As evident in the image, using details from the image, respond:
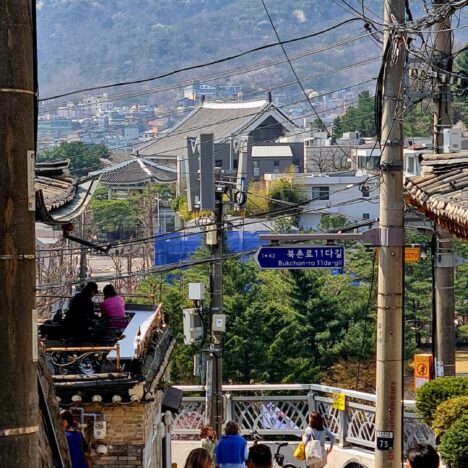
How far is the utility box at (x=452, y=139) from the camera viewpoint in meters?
16.2

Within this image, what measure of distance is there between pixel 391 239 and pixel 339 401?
6310mm

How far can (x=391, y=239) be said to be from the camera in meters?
13.5

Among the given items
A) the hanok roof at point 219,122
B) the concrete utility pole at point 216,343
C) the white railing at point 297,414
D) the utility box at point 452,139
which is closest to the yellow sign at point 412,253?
the utility box at point 452,139

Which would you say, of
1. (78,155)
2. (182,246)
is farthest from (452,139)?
(78,155)

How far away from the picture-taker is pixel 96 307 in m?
18.3

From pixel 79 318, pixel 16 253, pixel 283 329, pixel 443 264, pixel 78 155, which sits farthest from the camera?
pixel 78 155

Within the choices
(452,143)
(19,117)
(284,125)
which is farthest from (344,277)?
(284,125)

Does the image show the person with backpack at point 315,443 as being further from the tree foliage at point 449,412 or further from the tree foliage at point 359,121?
the tree foliage at point 359,121

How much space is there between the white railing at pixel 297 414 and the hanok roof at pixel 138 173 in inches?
3102

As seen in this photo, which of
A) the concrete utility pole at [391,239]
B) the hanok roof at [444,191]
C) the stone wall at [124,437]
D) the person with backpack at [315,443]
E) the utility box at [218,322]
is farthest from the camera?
the utility box at [218,322]

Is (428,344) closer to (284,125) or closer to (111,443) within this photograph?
(111,443)

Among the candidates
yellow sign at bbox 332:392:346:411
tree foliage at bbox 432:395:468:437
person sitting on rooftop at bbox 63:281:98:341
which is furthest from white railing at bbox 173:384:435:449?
tree foliage at bbox 432:395:468:437

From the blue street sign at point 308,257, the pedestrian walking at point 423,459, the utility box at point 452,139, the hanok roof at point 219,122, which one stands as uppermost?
the hanok roof at point 219,122

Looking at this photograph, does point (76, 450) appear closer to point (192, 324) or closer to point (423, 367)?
point (423, 367)
